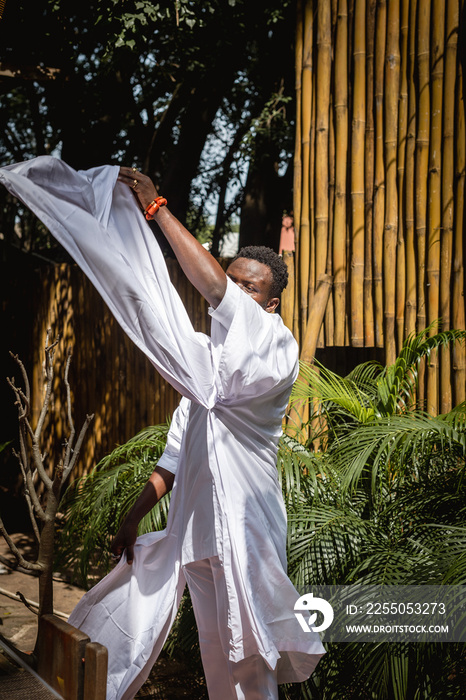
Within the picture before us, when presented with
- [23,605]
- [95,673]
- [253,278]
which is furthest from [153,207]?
[23,605]

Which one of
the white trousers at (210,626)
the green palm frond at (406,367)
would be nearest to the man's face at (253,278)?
the white trousers at (210,626)

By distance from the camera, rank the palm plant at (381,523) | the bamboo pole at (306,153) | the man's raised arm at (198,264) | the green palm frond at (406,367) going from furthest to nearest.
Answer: the bamboo pole at (306,153) < the green palm frond at (406,367) < the palm plant at (381,523) < the man's raised arm at (198,264)

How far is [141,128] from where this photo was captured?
8.31m

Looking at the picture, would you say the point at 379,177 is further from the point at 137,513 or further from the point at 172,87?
the point at 172,87

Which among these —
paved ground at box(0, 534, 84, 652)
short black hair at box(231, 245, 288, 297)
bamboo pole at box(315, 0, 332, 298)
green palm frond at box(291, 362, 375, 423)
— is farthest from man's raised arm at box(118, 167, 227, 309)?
bamboo pole at box(315, 0, 332, 298)

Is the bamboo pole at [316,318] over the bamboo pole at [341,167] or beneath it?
beneath

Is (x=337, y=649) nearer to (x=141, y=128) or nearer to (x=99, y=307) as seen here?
(x=99, y=307)

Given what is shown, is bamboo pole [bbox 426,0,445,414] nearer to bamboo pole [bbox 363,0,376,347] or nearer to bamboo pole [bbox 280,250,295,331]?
bamboo pole [bbox 363,0,376,347]

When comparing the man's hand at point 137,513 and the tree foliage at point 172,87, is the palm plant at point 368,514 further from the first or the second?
the tree foliage at point 172,87

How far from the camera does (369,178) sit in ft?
14.5

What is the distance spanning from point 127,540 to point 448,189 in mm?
3060

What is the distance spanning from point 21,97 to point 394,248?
876cm

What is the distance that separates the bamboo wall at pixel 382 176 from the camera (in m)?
4.12

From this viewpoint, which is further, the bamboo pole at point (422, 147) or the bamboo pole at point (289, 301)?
the bamboo pole at point (289, 301)
